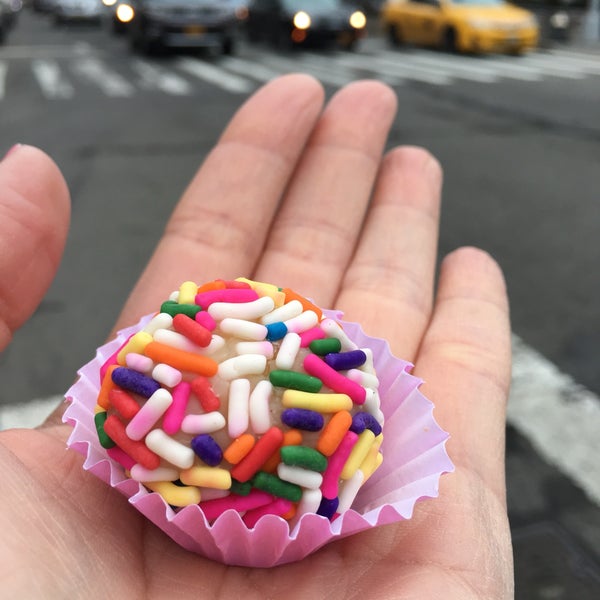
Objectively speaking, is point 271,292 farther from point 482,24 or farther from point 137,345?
point 482,24

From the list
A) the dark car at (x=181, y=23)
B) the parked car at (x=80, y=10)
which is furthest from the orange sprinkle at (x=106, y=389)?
the parked car at (x=80, y=10)

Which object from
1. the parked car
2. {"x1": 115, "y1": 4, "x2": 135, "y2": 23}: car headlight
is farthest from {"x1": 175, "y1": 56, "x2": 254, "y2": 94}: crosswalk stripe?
the parked car

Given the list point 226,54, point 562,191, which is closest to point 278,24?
point 226,54

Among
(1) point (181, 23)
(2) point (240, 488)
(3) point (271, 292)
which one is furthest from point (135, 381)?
(1) point (181, 23)

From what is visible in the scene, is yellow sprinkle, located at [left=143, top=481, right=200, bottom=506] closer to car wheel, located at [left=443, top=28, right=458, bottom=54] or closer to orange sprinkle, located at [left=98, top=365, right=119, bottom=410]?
orange sprinkle, located at [left=98, top=365, right=119, bottom=410]

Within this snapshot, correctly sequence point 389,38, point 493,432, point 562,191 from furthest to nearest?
point 389,38, point 562,191, point 493,432

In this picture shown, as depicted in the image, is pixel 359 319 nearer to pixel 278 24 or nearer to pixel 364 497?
pixel 364 497

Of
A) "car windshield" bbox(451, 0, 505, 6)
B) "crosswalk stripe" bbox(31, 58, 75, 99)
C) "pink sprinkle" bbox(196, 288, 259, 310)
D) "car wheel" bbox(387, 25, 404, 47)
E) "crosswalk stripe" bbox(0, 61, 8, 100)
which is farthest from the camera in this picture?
"car wheel" bbox(387, 25, 404, 47)
